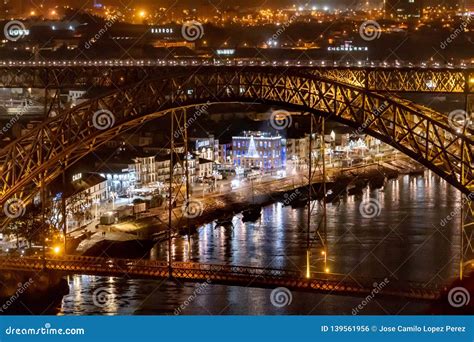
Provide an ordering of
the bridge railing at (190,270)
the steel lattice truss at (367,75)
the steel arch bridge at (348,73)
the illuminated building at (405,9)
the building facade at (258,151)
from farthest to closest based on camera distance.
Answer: the illuminated building at (405,9)
the building facade at (258,151)
the steel lattice truss at (367,75)
the steel arch bridge at (348,73)
the bridge railing at (190,270)

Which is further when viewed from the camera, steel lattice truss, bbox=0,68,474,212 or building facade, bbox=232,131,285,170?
building facade, bbox=232,131,285,170

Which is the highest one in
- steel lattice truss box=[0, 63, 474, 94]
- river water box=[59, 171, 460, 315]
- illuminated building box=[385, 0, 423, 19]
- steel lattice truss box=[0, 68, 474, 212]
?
illuminated building box=[385, 0, 423, 19]

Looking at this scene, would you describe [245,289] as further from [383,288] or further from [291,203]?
[291,203]

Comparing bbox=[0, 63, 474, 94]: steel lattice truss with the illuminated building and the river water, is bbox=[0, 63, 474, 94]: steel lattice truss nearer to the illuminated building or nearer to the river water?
the river water

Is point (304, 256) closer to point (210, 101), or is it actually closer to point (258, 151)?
point (210, 101)

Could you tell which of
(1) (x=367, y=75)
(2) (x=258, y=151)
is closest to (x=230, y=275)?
(1) (x=367, y=75)

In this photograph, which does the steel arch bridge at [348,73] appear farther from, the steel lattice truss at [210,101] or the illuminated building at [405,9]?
the illuminated building at [405,9]

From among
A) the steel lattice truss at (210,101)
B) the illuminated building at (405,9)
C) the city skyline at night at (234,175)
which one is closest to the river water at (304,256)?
the city skyline at night at (234,175)

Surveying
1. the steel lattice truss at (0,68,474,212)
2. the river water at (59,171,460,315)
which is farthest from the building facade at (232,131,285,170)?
the steel lattice truss at (0,68,474,212)
